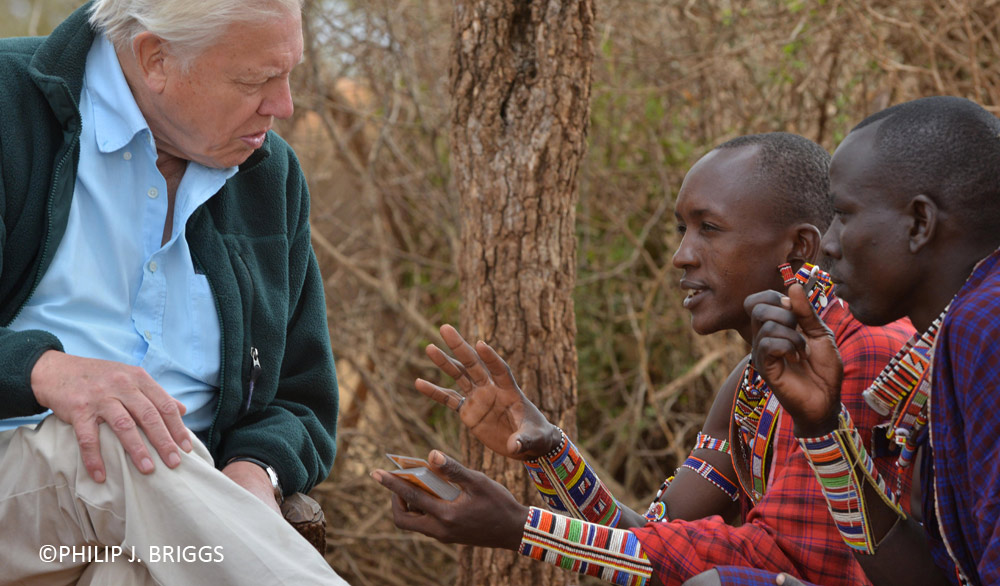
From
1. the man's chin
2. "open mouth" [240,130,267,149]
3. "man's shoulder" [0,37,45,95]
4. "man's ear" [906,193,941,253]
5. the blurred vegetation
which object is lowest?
the blurred vegetation

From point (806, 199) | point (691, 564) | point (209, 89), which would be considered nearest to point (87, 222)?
point (209, 89)

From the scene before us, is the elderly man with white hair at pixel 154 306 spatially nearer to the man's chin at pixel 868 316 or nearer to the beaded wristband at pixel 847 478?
the beaded wristband at pixel 847 478

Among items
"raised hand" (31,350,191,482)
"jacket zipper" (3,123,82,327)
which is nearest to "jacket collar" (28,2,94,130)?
"jacket zipper" (3,123,82,327)

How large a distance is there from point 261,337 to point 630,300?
3.63 m

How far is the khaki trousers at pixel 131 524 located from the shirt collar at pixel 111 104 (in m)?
0.68

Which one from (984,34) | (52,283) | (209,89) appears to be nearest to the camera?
(52,283)

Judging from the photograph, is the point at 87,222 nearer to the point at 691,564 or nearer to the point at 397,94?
the point at 691,564

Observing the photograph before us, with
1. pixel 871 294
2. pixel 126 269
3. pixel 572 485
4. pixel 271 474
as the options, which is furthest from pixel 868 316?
pixel 126 269

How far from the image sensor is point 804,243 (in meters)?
2.55

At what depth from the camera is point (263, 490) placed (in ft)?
7.61

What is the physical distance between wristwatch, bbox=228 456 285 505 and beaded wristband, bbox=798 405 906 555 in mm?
1188

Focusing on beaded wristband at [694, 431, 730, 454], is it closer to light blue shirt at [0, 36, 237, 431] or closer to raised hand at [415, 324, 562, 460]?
raised hand at [415, 324, 562, 460]

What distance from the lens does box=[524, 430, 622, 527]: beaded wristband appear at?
2.62 metres

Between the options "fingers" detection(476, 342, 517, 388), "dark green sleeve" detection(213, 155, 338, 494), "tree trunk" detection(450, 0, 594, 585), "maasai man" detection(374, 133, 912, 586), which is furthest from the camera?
"tree trunk" detection(450, 0, 594, 585)
